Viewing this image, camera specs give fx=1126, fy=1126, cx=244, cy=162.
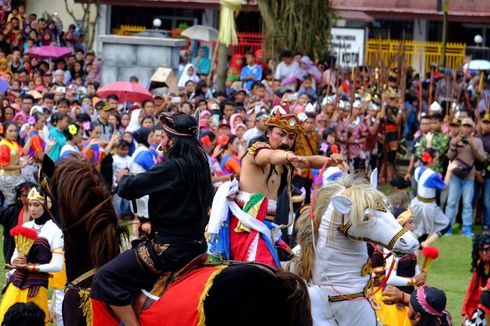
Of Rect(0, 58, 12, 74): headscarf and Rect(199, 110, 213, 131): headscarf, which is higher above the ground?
Rect(0, 58, 12, 74): headscarf

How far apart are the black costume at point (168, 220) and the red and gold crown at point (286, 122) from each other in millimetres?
1581

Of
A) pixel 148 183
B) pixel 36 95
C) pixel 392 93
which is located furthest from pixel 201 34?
pixel 148 183

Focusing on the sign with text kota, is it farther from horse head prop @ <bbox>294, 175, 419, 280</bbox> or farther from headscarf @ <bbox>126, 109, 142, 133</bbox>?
horse head prop @ <bbox>294, 175, 419, 280</bbox>

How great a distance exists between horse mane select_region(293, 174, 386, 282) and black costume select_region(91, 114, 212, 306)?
82cm

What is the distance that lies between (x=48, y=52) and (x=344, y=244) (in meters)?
18.6

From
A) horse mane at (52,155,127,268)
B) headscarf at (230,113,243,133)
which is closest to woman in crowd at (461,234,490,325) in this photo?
horse mane at (52,155,127,268)

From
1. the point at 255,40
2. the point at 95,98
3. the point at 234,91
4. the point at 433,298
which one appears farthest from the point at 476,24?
the point at 433,298

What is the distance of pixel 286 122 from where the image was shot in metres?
8.80

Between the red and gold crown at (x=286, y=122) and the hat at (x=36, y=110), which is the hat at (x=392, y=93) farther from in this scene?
the red and gold crown at (x=286, y=122)

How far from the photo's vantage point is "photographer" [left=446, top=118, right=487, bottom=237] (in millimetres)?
17125

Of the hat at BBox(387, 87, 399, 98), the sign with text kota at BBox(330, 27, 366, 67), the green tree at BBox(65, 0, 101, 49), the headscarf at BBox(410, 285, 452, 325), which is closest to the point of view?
the headscarf at BBox(410, 285, 452, 325)

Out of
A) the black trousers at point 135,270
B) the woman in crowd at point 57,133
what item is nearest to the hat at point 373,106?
the woman in crowd at point 57,133

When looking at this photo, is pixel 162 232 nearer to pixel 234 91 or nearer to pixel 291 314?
pixel 291 314

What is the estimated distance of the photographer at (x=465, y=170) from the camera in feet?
56.2
